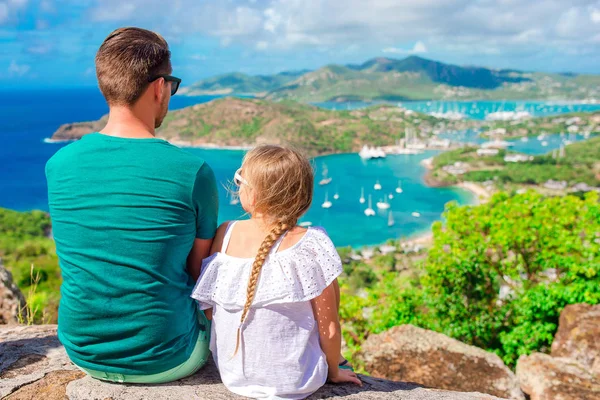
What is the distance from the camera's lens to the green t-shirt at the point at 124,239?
1517mm

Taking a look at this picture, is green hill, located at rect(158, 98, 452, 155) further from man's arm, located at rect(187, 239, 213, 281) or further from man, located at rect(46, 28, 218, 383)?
man, located at rect(46, 28, 218, 383)

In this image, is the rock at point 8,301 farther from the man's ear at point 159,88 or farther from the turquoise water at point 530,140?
the turquoise water at point 530,140

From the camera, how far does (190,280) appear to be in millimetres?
1818

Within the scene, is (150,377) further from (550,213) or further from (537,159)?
(537,159)

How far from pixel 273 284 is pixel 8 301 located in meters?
2.77

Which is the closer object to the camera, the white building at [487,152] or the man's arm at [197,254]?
the man's arm at [197,254]

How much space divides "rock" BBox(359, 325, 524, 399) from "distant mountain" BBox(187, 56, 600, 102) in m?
153

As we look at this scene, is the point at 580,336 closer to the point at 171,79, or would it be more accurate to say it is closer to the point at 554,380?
the point at 554,380

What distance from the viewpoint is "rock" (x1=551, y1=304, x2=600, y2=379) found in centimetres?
388

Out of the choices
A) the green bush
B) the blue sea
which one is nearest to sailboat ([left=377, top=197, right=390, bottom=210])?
the blue sea

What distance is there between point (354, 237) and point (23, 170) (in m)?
45.6

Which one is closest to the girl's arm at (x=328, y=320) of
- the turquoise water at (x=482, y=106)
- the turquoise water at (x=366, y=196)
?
the turquoise water at (x=366, y=196)

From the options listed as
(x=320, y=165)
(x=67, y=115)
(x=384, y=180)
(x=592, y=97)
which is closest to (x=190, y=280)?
(x=384, y=180)

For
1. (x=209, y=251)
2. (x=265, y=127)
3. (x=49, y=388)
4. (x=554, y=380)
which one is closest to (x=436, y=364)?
(x=554, y=380)
